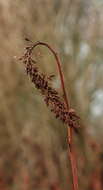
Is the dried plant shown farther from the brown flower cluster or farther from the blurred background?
the blurred background

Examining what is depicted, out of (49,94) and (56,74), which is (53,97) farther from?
(56,74)

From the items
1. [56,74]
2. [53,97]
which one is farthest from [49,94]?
[56,74]

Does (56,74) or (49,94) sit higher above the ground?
(56,74)

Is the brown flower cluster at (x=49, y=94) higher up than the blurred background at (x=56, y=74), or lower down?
lower down

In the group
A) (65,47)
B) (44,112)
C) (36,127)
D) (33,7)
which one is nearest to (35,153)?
(36,127)

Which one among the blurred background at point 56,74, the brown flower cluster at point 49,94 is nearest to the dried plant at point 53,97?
the brown flower cluster at point 49,94

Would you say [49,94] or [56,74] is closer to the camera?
[49,94]

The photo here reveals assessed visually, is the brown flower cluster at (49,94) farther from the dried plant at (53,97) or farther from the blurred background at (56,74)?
the blurred background at (56,74)

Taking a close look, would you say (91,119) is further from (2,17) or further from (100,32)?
(2,17)
